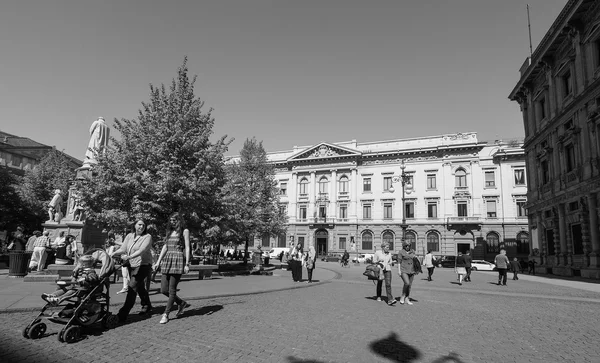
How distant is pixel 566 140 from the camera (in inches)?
928

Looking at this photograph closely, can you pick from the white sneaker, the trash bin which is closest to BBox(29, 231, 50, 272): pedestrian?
the trash bin

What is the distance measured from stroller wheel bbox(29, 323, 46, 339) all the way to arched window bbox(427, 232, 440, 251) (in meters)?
48.7

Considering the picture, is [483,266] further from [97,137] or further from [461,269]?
[97,137]

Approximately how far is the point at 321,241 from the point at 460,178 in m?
21.8

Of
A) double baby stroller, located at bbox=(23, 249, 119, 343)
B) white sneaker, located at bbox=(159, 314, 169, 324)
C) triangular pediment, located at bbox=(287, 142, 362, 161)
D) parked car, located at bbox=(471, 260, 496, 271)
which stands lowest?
parked car, located at bbox=(471, 260, 496, 271)

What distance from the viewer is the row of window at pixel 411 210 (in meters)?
45.9

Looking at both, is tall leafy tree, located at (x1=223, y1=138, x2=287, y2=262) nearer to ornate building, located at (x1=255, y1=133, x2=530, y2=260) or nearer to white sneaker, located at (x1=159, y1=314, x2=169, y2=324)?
ornate building, located at (x1=255, y1=133, x2=530, y2=260)

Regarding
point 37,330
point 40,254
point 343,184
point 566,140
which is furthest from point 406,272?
point 343,184

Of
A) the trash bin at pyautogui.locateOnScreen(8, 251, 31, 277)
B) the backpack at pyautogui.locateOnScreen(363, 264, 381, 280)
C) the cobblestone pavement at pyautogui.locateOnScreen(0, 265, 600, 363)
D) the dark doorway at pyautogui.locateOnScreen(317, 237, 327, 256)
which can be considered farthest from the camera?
the dark doorway at pyautogui.locateOnScreen(317, 237, 327, 256)

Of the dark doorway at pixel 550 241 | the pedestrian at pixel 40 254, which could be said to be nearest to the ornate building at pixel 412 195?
the dark doorway at pixel 550 241

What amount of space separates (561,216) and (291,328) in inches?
987

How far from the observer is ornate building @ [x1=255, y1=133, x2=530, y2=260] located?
46.4 meters

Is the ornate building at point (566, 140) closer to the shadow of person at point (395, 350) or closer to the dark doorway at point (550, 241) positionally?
the dark doorway at point (550, 241)

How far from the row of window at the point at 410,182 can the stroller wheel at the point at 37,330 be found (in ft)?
133
